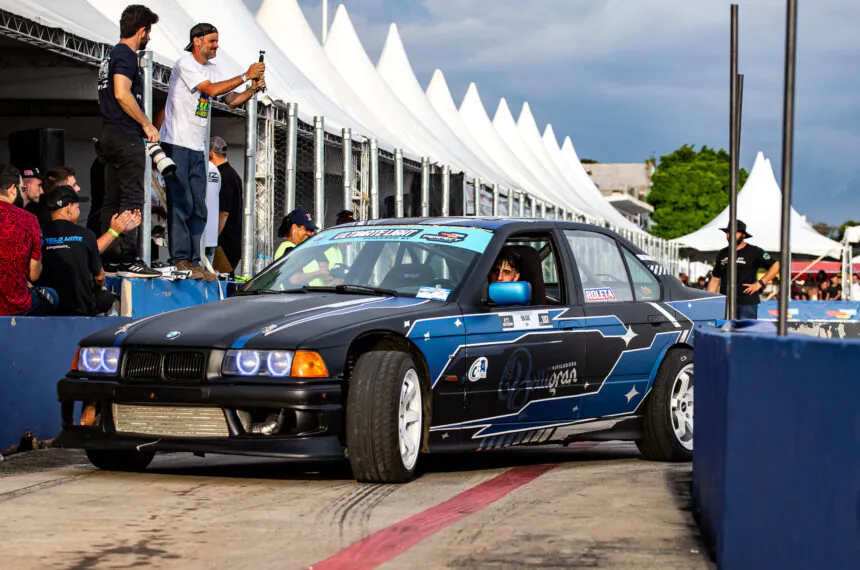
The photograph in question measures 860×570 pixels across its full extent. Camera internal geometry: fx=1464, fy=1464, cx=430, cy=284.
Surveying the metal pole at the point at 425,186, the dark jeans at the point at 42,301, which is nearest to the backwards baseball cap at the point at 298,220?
the dark jeans at the point at 42,301

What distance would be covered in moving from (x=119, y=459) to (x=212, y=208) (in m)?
5.79

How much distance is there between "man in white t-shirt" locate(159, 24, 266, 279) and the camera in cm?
1217

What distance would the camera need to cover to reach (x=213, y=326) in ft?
24.1

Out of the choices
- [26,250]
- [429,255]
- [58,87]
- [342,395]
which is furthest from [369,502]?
[58,87]

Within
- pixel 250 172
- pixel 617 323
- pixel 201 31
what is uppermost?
pixel 201 31

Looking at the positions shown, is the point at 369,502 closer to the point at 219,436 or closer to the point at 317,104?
the point at 219,436

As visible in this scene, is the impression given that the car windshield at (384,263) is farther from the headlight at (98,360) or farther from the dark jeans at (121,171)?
the dark jeans at (121,171)

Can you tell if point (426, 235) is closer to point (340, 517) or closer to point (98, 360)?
point (98, 360)

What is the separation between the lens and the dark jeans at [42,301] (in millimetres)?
10008

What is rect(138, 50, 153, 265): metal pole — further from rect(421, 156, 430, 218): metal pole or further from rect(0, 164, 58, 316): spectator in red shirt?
rect(421, 156, 430, 218): metal pole

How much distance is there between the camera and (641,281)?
373 inches

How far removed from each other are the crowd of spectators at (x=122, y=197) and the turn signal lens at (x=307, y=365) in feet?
10.9

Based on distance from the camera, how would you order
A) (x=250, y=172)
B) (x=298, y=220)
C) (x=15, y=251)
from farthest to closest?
(x=250, y=172)
(x=298, y=220)
(x=15, y=251)

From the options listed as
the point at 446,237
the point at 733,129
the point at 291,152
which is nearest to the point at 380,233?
the point at 446,237
